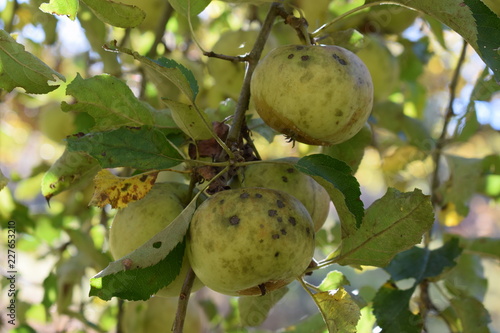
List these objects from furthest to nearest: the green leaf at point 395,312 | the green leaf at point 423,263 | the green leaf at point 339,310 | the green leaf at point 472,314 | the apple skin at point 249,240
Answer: the green leaf at point 472,314 → the green leaf at point 423,263 → the green leaf at point 395,312 → the green leaf at point 339,310 → the apple skin at point 249,240

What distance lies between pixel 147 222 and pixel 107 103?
0.21 metres

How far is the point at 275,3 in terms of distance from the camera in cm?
104

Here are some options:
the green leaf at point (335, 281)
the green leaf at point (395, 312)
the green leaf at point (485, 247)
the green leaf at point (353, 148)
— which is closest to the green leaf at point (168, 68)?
the green leaf at point (353, 148)

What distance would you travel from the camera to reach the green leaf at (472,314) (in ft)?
4.28

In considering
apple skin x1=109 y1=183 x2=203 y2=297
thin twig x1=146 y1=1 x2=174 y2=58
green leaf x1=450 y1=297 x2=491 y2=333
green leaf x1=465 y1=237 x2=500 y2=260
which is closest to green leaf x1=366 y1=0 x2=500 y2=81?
apple skin x1=109 y1=183 x2=203 y2=297

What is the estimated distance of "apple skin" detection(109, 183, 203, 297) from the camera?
881mm

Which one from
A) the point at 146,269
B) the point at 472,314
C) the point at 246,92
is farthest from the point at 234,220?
the point at 472,314

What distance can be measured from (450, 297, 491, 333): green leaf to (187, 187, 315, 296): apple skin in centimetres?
71

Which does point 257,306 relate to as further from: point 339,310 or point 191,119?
point 191,119

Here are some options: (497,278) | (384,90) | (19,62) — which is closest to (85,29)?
(19,62)

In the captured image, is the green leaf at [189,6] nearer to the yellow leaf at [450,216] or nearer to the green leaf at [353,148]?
the green leaf at [353,148]

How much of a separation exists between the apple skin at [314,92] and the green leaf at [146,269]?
0.68 ft

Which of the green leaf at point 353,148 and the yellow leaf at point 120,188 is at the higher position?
the yellow leaf at point 120,188

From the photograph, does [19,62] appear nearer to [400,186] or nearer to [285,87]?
[285,87]
